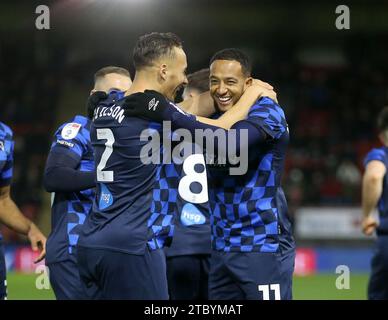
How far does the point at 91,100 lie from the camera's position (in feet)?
14.9

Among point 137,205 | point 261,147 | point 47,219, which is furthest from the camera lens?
point 47,219

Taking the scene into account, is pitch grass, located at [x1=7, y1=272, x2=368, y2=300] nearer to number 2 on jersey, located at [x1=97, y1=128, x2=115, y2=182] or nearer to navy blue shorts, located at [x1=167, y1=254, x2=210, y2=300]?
navy blue shorts, located at [x1=167, y1=254, x2=210, y2=300]

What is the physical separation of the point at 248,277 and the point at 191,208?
113 cm

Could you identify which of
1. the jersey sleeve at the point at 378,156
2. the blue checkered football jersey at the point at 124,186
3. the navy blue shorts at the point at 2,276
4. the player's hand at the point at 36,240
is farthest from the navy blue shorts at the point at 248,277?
the jersey sleeve at the point at 378,156

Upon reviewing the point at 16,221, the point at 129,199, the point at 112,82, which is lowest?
the point at 16,221

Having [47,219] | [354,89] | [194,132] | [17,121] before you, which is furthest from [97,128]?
[354,89]

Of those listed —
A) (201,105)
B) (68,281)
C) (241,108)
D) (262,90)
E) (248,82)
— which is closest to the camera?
(241,108)

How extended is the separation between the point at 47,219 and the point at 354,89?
8.39m

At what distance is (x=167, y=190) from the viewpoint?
17.4ft

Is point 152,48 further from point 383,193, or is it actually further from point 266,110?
point 383,193

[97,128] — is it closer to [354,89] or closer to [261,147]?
[261,147]

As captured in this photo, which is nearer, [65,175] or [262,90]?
[262,90]

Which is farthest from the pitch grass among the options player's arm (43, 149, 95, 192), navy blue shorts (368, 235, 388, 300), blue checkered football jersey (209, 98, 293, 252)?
blue checkered football jersey (209, 98, 293, 252)

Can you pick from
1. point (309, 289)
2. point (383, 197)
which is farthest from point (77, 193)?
point (309, 289)
